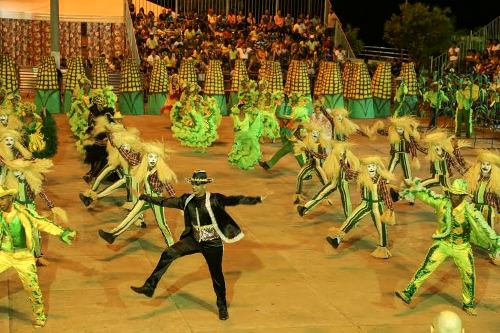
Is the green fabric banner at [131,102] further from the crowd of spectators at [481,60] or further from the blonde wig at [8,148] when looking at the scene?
the blonde wig at [8,148]

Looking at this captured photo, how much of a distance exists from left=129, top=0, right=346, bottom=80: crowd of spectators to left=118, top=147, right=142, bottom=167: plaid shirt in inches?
639

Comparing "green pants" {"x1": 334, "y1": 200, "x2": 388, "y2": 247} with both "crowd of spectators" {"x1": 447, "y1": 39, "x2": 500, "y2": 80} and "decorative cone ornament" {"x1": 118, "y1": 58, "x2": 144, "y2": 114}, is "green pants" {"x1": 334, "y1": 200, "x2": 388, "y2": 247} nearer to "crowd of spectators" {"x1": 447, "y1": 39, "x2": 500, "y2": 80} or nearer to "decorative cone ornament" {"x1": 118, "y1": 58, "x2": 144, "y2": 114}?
"crowd of spectators" {"x1": 447, "y1": 39, "x2": 500, "y2": 80}

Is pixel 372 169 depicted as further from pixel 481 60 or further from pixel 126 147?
pixel 481 60

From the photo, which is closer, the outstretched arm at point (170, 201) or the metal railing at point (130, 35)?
the outstretched arm at point (170, 201)

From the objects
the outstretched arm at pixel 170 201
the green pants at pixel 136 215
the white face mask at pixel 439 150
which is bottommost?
the green pants at pixel 136 215

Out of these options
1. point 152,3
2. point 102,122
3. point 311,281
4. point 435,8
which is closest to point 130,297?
point 311,281

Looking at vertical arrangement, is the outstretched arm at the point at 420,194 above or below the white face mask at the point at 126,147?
below

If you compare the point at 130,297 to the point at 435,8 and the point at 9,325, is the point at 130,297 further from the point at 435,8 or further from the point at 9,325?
the point at 435,8

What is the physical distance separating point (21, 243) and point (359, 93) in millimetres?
19761

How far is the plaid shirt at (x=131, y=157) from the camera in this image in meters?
13.1

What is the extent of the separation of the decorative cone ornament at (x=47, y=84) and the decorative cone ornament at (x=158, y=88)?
2.74 metres

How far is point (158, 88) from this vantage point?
27.9m

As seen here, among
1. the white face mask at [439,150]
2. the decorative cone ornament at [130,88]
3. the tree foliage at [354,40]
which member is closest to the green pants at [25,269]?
the white face mask at [439,150]

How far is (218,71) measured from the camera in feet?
91.0
